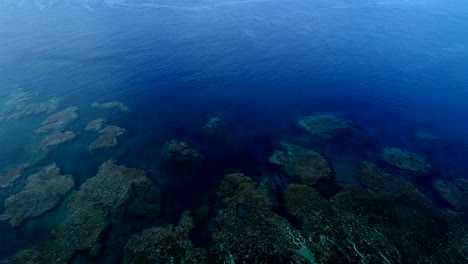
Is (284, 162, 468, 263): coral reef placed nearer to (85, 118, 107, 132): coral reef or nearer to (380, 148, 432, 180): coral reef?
(380, 148, 432, 180): coral reef

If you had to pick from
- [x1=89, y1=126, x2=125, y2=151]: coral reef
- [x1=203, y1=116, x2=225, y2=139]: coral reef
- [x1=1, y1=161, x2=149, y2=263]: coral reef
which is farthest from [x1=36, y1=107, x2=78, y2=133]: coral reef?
[x1=203, y1=116, x2=225, y2=139]: coral reef

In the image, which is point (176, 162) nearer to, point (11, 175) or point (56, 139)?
point (56, 139)

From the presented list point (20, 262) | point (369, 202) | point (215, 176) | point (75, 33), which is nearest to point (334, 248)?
point (369, 202)

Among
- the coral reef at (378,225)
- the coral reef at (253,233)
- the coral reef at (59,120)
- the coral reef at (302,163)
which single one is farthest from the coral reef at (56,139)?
the coral reef at (378,225)

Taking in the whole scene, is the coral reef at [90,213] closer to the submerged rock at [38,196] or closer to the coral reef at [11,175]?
the submerged rock at [38,196]

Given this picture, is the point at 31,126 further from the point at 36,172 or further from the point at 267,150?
the point at 267,150
